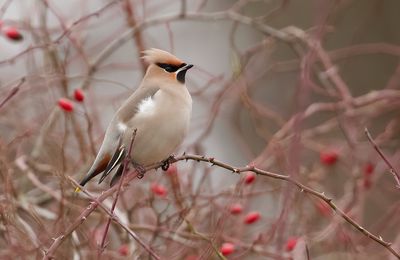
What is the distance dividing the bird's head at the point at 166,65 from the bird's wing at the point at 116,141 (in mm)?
125

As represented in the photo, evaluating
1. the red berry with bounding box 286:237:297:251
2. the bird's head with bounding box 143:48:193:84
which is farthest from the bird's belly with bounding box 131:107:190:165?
the red berry with bounding box 286:237:297:251

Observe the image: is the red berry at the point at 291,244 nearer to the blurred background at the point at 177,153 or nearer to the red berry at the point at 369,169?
the blurred background at the point at 177,153

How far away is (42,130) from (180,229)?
105 cm

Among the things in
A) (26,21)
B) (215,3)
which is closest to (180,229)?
(26,21)

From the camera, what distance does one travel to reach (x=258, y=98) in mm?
9938

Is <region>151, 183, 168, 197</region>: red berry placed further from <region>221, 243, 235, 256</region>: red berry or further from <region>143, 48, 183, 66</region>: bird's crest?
<region>143, 48, 183, 66</region>: bird's crest

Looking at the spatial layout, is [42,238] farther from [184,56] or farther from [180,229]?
[184,56]

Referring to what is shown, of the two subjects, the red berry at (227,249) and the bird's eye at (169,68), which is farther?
the bird's eye at (169,68)

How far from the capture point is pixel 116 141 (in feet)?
12.6

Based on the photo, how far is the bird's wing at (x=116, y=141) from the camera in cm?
375

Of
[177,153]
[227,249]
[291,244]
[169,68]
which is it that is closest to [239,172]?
[227,249]

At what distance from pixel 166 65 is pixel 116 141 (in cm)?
55

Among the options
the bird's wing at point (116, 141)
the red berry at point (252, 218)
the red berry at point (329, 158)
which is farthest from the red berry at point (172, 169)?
the red berry at point (329, 158)

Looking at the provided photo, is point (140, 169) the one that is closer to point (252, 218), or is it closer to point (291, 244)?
point (252, 218)
